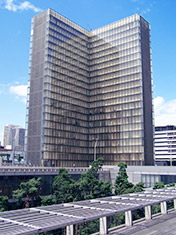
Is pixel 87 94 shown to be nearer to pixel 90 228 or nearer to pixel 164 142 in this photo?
pixel 164 142

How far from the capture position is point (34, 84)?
10806cm

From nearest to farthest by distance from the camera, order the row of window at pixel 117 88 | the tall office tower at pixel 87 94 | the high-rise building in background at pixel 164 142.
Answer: the tall office tower at pixel 87 94 → the row of window at pixel 117 88 → the high-rise building in background at pixel 164 142

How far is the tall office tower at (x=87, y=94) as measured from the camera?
345 ft

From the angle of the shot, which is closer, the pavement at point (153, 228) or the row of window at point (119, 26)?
the pavement at point (153, 228)

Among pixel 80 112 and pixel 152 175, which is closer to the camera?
pixel 152 175

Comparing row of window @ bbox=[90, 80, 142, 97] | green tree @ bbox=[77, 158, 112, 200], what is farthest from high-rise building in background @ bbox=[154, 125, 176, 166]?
green tree @ bbox=[77, 158, 112, 200]

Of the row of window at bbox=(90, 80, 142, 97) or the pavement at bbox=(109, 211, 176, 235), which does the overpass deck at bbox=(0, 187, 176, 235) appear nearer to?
the pavement at bbox=(109, 211, 176, 235)

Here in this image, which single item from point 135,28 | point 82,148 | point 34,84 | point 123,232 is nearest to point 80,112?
point 82,148

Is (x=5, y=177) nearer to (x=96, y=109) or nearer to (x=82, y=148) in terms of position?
(x=82, y=148)

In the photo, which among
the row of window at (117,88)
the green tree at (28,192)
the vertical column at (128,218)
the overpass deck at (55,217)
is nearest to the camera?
the overpass deck at (55,217)

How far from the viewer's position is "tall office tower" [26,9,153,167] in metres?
105

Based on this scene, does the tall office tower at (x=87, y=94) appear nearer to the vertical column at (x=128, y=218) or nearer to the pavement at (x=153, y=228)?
the pavement at (x=153, y=228)

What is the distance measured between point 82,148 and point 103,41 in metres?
53.9

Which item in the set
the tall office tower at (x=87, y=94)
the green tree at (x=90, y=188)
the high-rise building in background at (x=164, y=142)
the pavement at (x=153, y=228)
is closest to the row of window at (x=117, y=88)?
the tall office tower at (x=87, y=94)
